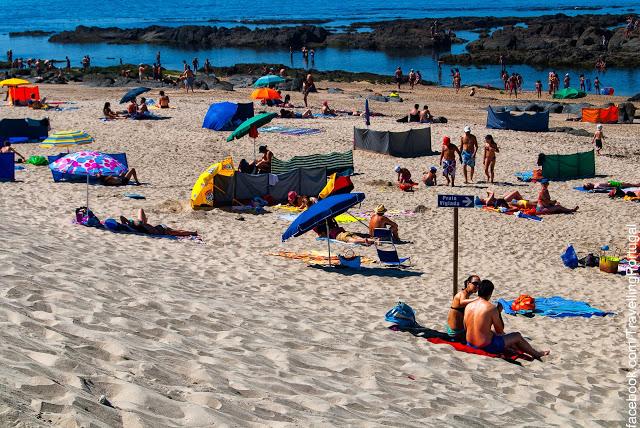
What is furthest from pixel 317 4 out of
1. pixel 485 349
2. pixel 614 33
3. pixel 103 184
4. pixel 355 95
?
pixel 485 349

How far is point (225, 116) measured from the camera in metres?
25.5

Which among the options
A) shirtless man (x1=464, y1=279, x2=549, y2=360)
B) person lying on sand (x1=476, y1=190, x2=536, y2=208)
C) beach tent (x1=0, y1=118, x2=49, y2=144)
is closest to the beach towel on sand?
shirtless man (x1=464, y1=279, x2=549, y2=360)

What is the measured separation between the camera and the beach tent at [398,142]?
74.1ft

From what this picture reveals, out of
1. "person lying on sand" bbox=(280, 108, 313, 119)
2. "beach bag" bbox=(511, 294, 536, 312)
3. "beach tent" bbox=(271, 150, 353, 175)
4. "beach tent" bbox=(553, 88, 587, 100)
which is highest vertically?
"beach tent" bbox=(553, 88, 587, 100)

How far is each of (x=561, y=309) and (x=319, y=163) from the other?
9.15 m

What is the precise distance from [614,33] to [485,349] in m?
61.6

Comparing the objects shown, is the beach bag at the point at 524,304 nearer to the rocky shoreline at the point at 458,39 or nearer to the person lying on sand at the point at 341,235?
the person lying on sand at the point at 341,235

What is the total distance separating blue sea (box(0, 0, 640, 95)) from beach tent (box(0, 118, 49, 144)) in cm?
3020

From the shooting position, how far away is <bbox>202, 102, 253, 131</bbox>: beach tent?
25469mm

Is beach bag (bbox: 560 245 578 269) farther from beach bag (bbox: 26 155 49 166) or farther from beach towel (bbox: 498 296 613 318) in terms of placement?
beach bag (bbox: 26 155 49 166)

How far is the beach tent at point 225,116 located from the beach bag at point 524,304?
15982 millimetres

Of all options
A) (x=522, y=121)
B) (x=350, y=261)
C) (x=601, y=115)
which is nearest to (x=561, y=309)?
(x=350, y=261)

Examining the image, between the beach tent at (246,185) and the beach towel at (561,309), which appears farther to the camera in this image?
the beach tent at (246,185)

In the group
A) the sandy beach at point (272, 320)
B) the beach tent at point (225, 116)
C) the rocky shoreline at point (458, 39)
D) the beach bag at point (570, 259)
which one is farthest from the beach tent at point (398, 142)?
the rocky shoreline at point (458, 39)
